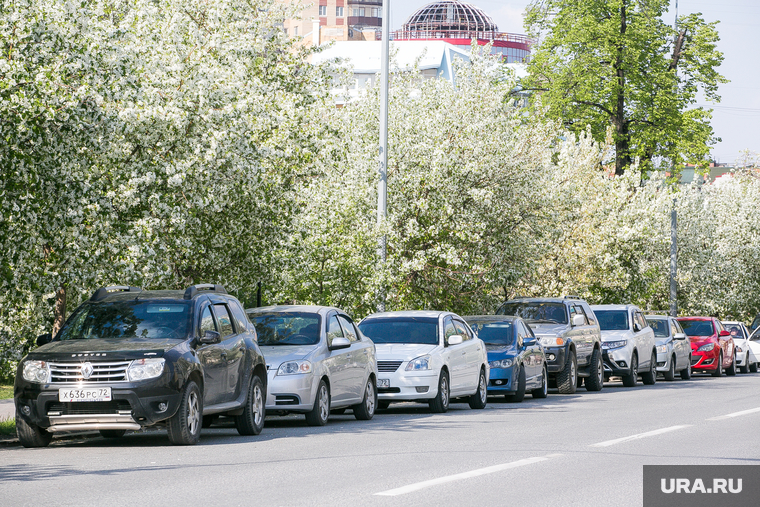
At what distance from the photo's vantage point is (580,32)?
46.8 metres

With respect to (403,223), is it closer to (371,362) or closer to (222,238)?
(222,238)

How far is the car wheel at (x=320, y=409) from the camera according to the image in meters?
15.1

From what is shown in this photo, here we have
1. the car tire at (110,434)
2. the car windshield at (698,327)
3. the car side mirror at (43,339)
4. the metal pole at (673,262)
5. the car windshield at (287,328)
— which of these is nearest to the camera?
the car side mirror at (43,339)

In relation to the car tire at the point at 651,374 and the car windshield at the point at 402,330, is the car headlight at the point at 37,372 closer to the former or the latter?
the car windshield at the point at 402,330

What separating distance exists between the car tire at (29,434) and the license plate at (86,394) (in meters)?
0.59

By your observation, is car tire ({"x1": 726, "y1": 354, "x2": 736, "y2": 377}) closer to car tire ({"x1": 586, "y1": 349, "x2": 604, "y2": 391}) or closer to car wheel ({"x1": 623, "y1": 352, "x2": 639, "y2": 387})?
car wheel ({"x1": 623, "y1": 352, "x2": 639, "y2": 387})

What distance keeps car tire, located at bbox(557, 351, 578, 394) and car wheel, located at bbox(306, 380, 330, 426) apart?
958 cm

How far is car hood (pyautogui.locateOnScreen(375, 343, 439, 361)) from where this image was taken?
17.8 meters

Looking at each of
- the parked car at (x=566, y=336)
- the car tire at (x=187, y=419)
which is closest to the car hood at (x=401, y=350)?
the car tire at (x=187, y=419)

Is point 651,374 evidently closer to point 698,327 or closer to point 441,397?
point 698,327

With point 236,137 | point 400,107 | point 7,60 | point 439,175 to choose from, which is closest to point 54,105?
point 7,60

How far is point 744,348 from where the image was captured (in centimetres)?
3934

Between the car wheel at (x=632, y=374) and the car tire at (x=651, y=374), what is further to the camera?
the car tire at (x=651, y=374)

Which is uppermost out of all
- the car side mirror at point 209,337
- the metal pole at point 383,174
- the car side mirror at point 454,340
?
the metal pole at point 383,174
